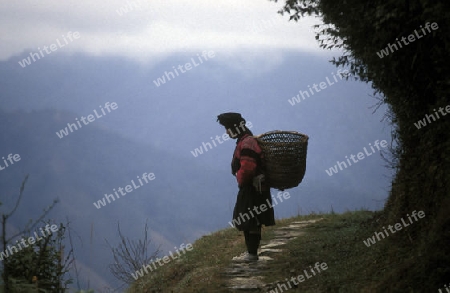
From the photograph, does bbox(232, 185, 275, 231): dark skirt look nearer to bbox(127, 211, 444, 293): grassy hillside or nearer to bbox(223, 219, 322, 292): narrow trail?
bbox(223, 219, 322, 292): narrow trail

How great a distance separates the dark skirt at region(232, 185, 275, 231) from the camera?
853cm

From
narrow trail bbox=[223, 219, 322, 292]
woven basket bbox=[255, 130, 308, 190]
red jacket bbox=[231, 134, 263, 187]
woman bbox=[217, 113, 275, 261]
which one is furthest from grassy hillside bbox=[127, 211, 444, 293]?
red jacket bbox=[231, 134, 263, 187]

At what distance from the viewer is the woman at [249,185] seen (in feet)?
27.3

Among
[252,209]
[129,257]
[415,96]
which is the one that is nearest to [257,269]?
[252,209]

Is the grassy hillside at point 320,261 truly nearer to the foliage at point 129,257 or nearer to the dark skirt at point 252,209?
the foliage at point 129,257

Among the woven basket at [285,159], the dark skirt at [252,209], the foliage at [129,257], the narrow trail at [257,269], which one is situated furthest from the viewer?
the foliage at [129,257]

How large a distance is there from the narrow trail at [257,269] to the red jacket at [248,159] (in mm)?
1473

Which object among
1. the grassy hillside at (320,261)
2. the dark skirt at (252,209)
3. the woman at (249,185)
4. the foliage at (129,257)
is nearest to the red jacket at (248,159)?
the woman at (249,185)

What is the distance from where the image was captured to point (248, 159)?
8.28 metres

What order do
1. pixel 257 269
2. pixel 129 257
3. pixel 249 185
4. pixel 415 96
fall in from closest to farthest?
pixel 415 96 < pixel 257 269 < pixel 249 185 < pixel 129 257

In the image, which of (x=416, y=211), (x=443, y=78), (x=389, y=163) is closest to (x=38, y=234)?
(x=416, y=211)

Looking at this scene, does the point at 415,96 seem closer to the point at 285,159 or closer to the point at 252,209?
the point at 285,159

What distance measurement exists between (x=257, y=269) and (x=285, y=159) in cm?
198

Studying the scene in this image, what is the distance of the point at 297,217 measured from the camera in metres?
12.8
